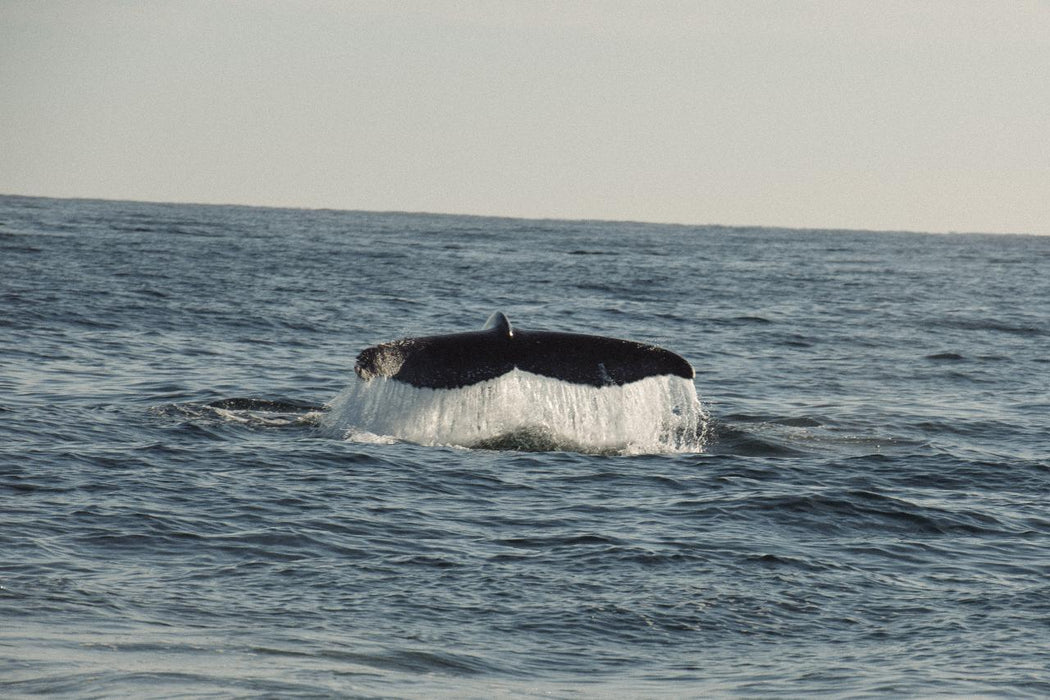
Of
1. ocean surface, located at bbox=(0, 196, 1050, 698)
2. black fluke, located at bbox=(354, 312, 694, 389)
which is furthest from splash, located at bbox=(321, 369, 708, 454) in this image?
black fluke, located at bbox=(354, 312, 694, 389)

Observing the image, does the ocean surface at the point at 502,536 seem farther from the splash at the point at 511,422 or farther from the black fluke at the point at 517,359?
the black fluke at the point at 517,359

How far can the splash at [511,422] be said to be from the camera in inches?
526

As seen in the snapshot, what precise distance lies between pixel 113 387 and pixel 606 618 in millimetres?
Result: 10223

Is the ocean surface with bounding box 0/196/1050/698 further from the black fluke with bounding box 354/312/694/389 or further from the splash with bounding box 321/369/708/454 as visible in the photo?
the black fluke with bounding box 354/312/694/389

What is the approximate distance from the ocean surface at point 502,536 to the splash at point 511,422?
0.36 ft

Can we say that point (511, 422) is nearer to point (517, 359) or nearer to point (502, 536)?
point (517, 359)

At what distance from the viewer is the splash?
43.8 feet

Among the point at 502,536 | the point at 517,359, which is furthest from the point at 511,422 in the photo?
the point at 502,536

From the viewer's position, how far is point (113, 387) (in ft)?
54.9

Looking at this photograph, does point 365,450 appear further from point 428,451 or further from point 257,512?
point 257,512

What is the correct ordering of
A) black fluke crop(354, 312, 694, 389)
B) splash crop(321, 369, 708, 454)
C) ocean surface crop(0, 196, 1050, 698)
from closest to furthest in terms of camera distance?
ocean surface crop(0, 196, 1050, 698)
black fluke crop(354, 312, 694, 389)
splash crop(321, 369, 708, 454)

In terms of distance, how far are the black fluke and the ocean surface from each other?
0.30 metres

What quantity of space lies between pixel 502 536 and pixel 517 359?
2.24 m

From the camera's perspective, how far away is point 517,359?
464 inches
